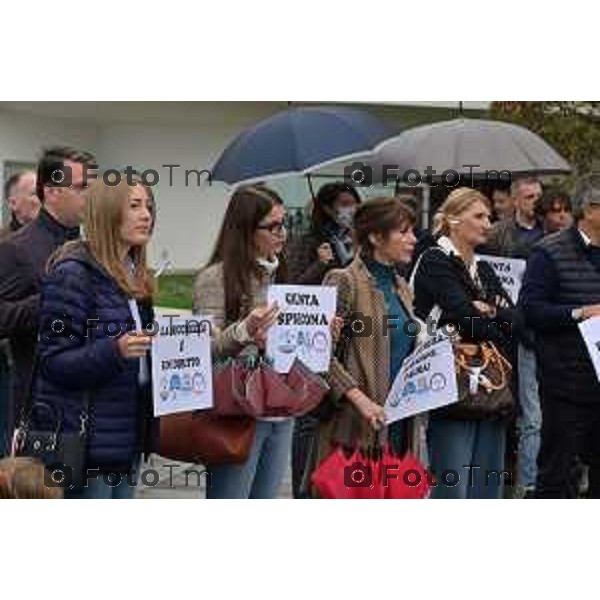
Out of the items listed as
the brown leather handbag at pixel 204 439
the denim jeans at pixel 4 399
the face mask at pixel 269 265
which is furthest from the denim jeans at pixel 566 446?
the denim jeans at pixel 4 399

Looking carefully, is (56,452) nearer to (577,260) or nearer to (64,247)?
(64,247)

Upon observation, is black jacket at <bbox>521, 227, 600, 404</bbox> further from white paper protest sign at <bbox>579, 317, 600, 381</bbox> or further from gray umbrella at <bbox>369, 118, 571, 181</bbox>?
gray umbrella at <bbox>369, 118, 571, 181</bbox>

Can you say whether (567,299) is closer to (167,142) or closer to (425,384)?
(425,384)

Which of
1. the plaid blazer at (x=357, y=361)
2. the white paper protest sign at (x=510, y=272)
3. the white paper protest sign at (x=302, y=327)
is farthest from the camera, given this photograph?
the white paper protest sign at (x=510, y=272)

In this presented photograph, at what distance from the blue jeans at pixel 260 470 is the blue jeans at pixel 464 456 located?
72cm

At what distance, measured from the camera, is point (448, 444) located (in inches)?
224

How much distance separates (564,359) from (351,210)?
1355 mm

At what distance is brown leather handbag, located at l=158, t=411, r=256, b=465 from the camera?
4.97 m

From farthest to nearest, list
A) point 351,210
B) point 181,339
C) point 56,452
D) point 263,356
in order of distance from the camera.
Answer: point 351,210
point 263,356
point 181,339
point 56,452

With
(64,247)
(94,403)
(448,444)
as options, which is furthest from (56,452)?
(448,444)

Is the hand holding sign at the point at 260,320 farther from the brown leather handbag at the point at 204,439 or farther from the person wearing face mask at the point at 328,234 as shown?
the person wearing face mask at the point at 328,234

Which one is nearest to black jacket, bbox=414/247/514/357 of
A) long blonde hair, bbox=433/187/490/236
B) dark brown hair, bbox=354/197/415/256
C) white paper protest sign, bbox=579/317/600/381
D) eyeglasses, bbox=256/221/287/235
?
long blonde hair, bbox=433/187/490/236

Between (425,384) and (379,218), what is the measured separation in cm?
74

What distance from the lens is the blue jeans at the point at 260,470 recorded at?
5129 mm
